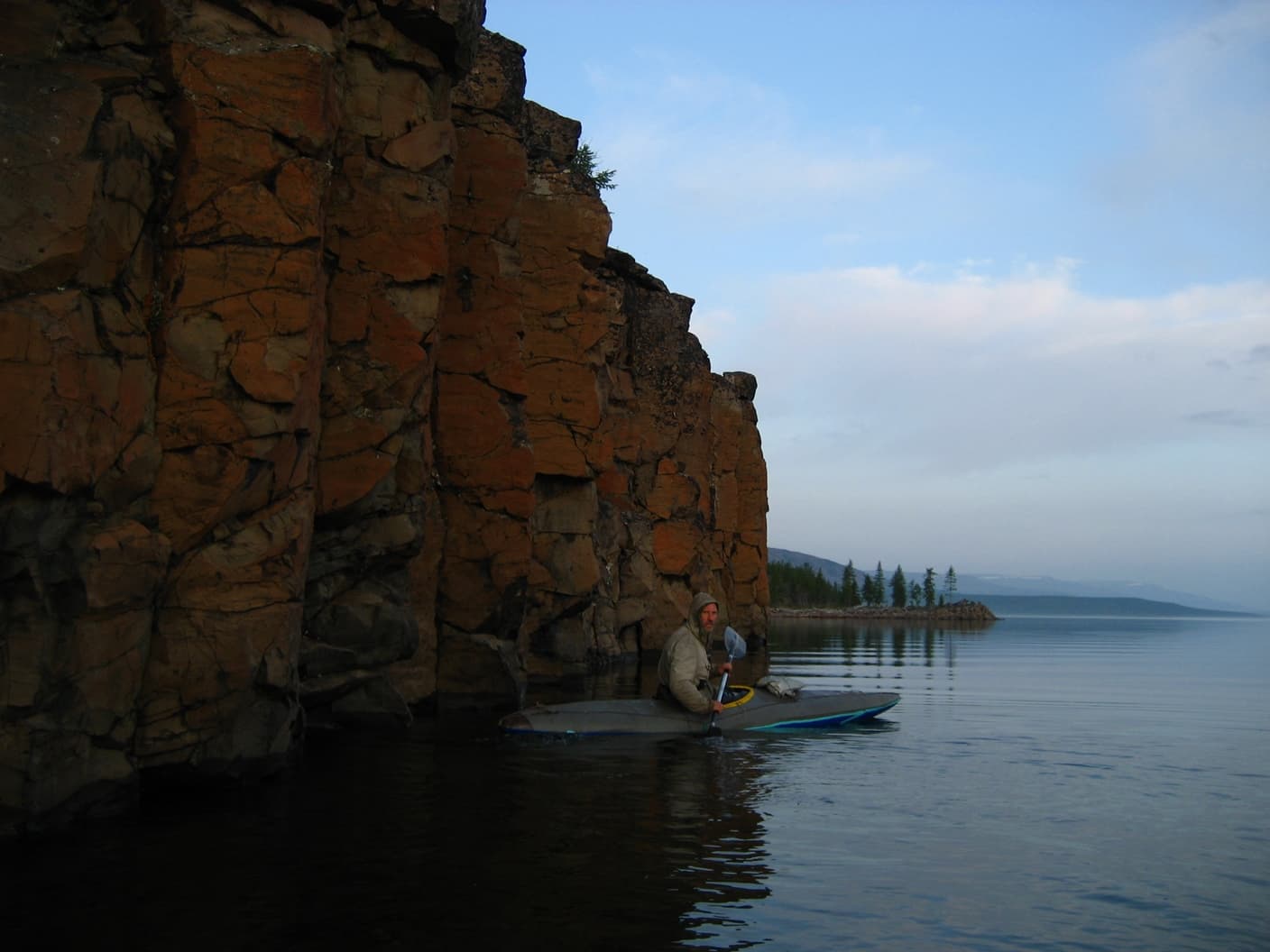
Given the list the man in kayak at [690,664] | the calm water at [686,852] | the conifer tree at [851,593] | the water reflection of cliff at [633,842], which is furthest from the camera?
the conifer tree at [851,593]

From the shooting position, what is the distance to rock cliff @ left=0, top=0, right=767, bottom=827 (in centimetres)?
1046

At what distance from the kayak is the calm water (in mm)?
388

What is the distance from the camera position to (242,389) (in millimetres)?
12484

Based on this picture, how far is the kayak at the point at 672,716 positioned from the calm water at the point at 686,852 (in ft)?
1.27

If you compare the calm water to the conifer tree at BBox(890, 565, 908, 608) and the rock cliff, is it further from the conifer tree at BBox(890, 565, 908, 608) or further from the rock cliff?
the conifer tree at BBox(890, 565, 908, 608)

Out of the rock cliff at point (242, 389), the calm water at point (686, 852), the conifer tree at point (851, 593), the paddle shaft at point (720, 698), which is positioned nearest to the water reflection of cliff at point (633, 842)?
the calm water at point (686, 852)

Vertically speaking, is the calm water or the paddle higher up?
the paddle

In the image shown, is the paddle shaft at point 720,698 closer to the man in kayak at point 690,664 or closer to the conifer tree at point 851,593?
the man in kayak at point 690,664

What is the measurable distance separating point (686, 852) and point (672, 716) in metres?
7.29

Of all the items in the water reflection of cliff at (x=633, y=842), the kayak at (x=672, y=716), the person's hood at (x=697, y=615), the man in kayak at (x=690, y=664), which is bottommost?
the water reflection of cliff at (x=633, y=842)

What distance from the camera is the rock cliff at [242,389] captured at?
10.5 meters

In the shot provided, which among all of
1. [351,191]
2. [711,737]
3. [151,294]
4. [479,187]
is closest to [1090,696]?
[711,737]

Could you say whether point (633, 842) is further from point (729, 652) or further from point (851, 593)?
point (851, 593)

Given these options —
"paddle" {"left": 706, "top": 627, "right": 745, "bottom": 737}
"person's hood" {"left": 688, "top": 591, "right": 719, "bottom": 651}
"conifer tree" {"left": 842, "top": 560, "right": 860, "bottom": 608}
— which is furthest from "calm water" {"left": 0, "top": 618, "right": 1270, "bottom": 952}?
"conifer tree" {"left": 842, "top": 560, "right": 860, "bottom": 608}
